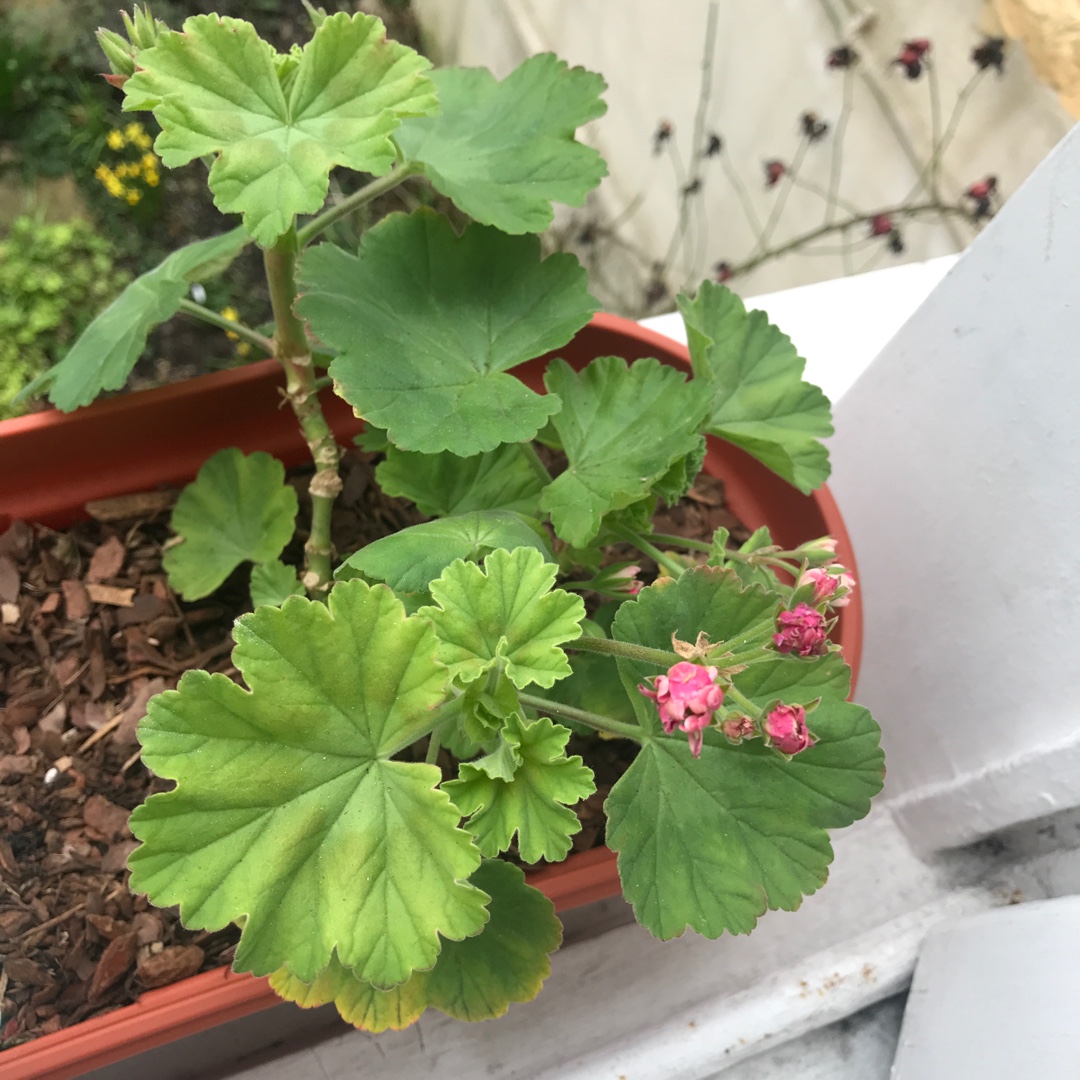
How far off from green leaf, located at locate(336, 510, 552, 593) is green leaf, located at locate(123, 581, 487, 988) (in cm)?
8

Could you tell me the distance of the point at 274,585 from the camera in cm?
94

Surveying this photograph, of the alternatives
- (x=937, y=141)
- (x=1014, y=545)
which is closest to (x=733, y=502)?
(x=1014, y=545)

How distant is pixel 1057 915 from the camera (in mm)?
798

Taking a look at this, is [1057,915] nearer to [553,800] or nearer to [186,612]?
[553,800]

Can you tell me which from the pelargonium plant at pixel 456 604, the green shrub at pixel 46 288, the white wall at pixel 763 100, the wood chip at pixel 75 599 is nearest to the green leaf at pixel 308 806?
the pelargonium plant at pixel 456 604

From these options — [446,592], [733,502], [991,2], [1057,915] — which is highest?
[991,2]

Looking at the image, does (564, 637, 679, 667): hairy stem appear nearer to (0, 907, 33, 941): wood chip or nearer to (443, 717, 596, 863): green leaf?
(443, 717, 596, 863): green leaf

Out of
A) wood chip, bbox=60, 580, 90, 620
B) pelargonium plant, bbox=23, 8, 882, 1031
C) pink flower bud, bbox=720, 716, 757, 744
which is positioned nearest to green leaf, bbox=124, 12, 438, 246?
pelargonium plant, bbox=23, 8, 882, 1031

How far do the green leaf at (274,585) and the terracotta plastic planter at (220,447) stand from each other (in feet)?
0.62

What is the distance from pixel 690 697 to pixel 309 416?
1.70 feet

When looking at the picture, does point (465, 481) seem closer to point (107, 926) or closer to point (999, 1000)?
point (107, 926)

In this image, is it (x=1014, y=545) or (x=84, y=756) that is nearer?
(x=1014, y=545)

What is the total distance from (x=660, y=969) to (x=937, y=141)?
117cm

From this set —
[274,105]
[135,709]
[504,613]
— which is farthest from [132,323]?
[504,613]
